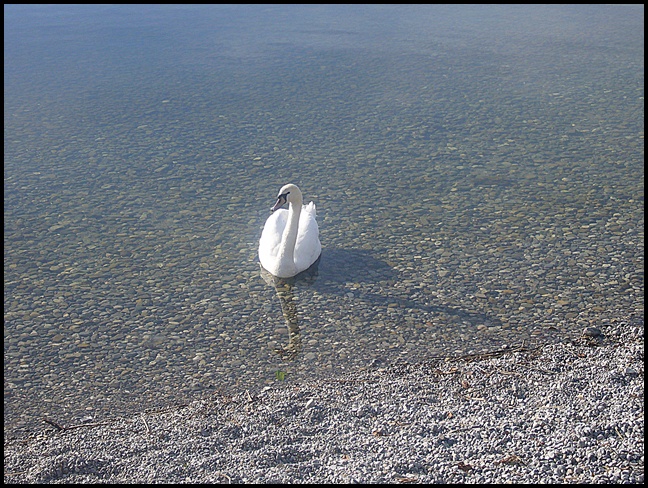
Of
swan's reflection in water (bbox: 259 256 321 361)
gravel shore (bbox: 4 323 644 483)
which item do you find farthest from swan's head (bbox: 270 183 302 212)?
gravel shore (bbox: 4 323 644 483)

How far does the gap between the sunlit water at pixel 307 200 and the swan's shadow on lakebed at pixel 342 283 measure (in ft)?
0.07

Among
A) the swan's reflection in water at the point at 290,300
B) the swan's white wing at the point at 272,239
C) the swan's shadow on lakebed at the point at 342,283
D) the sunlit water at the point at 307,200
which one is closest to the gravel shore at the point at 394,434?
the sunlit water at the point at 307,200

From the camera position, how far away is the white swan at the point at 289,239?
8.30 m

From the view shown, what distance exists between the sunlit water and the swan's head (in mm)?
779

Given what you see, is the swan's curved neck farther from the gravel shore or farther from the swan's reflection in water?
the gravel shore

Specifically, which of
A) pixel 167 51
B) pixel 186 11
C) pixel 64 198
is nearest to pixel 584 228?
pixel 64 198

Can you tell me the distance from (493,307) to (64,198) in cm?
553

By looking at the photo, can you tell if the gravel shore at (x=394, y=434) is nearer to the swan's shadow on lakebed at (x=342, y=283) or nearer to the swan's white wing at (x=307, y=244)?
the swan's shadow on lakebed at (x=342, y=283)

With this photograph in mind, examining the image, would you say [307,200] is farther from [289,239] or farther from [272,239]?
[289,239]

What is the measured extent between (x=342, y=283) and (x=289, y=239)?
2.18ft

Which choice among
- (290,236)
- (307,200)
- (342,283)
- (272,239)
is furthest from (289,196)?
(307,200)

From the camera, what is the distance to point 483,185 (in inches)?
417

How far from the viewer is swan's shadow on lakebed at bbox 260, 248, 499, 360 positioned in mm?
7629

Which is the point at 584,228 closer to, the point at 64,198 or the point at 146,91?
the point at 64,198
